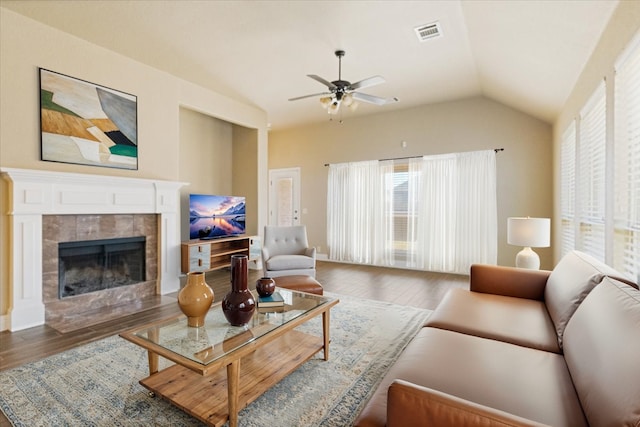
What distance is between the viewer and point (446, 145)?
5363 millimetres

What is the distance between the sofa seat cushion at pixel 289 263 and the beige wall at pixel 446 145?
2.72m

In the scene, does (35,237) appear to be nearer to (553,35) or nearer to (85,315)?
(85,315)

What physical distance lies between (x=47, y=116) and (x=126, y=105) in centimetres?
83

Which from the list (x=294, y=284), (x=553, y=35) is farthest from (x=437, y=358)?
(x=553, y=35)

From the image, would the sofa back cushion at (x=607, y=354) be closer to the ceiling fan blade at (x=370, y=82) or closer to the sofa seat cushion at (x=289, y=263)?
the ceiling fan blade at (x=370, y=82)

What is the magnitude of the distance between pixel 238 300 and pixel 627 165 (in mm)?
2645

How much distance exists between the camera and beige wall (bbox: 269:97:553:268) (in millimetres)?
4738

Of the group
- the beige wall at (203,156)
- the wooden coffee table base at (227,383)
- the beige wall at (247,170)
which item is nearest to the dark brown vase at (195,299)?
→ the wooden coffee table base at (227,383)

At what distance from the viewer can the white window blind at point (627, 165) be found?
6.07ft

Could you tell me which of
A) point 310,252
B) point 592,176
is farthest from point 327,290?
point 592,176

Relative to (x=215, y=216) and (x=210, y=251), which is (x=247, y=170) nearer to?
(x=215, y=216)

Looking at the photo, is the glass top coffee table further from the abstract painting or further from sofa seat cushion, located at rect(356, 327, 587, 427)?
the abstract painting

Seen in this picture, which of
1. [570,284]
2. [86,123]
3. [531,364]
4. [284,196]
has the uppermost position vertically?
[86,123]

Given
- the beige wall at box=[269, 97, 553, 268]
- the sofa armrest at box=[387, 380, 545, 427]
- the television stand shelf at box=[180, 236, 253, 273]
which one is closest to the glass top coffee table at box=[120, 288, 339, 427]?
the sofa armrest at box=[387, 380, 545, 427]
